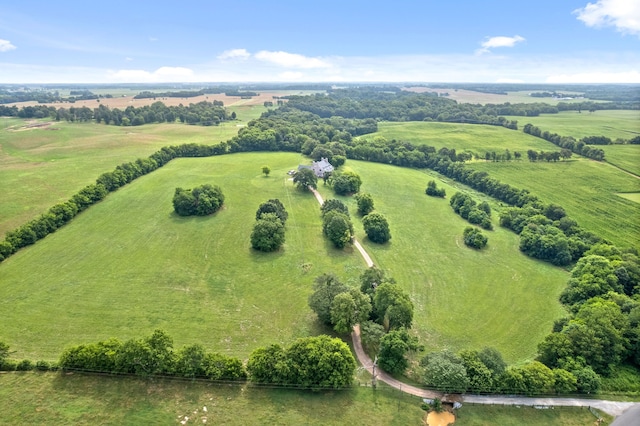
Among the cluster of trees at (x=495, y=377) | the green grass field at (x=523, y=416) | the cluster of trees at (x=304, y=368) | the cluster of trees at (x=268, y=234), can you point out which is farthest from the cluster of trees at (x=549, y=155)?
the cluster of trees at (x=304, y=368)

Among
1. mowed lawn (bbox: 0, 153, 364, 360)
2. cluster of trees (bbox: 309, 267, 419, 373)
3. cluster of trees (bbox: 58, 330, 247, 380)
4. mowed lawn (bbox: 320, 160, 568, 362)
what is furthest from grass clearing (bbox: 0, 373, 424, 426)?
mowed lawn (bbox: 320, 160, 568, 362)

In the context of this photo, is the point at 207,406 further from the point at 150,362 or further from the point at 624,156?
the point at 624,156

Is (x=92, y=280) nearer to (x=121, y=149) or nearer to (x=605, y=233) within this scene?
(x=121, y=149)

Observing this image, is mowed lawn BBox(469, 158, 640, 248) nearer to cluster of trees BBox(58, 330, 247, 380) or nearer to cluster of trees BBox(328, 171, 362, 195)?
cluster of trees BBox(328, 171, 362, 195)

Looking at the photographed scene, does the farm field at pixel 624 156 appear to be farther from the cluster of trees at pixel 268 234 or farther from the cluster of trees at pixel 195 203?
the cluster of trees at pixel 195 203

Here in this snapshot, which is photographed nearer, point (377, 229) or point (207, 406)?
point (207, 406)

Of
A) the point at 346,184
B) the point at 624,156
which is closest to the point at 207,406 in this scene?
the point at 346,184

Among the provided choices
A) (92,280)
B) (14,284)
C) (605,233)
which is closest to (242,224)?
Answer: (92,280)
